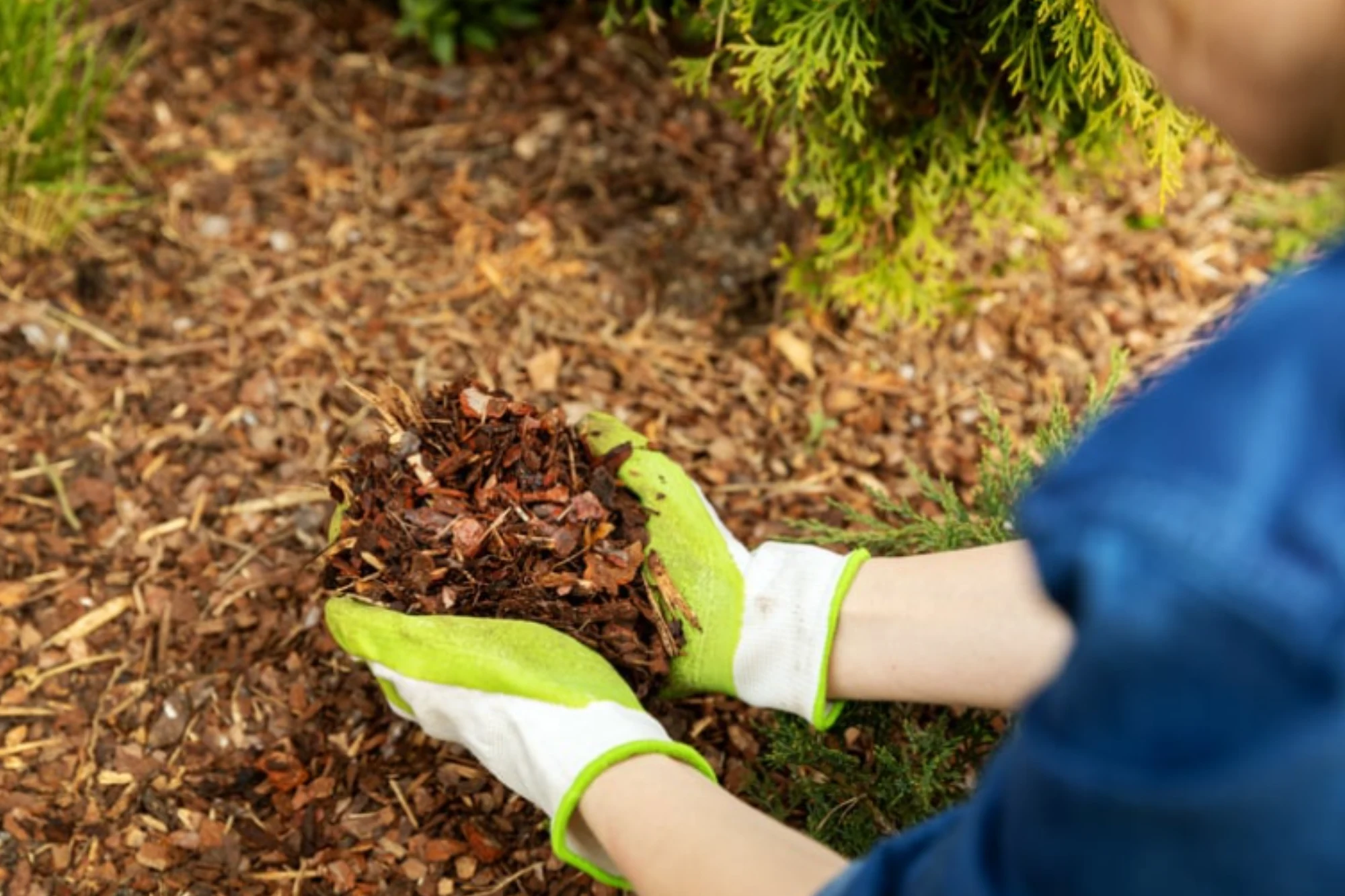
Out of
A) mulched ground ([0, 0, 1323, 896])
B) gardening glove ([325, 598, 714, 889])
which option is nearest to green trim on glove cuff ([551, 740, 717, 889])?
gardening glove ([325, 598, 714, 889])

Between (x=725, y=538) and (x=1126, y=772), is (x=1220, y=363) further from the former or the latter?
(x=725, y=538)

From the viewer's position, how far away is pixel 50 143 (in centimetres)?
268

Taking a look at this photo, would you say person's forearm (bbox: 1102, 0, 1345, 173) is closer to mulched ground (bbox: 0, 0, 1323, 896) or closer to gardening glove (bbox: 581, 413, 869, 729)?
gardening glove (bbox: 581, 413, 869, 729)

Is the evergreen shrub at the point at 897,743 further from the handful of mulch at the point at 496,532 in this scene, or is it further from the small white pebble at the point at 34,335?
the small white pebble at the point at 34,335

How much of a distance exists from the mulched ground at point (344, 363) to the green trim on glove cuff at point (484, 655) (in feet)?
1.30

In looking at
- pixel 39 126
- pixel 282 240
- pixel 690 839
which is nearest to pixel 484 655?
pixel 690 839

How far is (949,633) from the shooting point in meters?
1.80

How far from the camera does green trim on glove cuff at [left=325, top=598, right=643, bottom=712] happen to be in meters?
1.72

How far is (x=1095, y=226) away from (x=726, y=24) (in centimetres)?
111

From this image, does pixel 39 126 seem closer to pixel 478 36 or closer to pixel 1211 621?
pixel 478 36

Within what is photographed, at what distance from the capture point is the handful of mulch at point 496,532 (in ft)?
6.32

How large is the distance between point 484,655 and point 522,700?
81mm

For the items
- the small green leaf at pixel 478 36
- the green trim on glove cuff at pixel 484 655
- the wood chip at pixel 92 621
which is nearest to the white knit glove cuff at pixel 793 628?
the green trim on glove cuff at pixel 484 655

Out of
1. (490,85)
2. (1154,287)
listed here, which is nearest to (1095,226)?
(1154,287)
